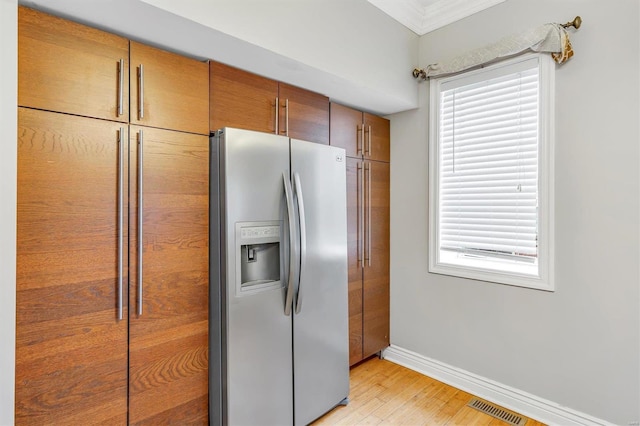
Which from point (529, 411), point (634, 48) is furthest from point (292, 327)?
point (634, 48)

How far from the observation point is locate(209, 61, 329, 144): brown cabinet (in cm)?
178

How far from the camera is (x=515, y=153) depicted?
2182mm

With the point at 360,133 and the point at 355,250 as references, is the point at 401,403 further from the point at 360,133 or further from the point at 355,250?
the point at 360,133

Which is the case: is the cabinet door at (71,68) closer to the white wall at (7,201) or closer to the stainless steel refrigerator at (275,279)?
the white wall at (7,201)

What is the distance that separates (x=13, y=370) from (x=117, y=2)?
138cm

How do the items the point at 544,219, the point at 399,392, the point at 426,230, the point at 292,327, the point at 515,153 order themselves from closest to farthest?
1. the point at 292,327
2. the point at 544,219
3. the point at 515,153
4. the point at 399,392
5. the point at 426,230

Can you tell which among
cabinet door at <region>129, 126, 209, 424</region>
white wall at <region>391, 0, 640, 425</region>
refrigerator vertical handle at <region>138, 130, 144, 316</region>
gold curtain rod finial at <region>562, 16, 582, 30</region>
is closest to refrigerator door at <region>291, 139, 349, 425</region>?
cabinet door at <region>129, 126, 209, 424</region>

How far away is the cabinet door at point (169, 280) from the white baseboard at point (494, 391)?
1.64 meters

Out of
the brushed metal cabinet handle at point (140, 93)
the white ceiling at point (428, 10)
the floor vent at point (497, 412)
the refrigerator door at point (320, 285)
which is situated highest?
the white ceiling at point (428, 10)

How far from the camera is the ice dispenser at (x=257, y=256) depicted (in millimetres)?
1676

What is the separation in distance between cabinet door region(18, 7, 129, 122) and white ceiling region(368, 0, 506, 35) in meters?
1.59

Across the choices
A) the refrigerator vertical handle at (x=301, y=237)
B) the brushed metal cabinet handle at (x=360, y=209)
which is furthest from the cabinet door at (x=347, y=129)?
the refrigerator vertical handle at (x=301, y=237)

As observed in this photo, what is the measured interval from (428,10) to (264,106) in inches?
59.8

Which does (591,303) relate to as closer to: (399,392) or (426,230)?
(426,230)
